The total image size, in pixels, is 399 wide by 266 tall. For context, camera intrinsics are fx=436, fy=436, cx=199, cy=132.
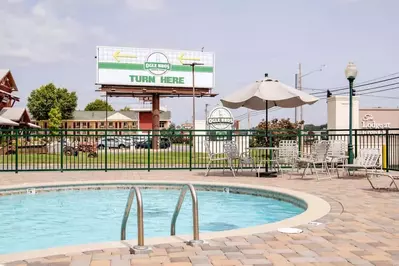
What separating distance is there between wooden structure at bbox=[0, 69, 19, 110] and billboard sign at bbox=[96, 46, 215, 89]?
393 inches

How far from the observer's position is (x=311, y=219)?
582 centimetres

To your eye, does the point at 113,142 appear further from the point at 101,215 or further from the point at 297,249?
the point at 297,249

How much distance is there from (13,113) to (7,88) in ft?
12.1

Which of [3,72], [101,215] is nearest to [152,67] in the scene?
[3,72]

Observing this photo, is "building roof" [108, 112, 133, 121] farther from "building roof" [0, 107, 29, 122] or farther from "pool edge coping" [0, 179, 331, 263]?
"pool edge coping" [0, 179, 331, 263]

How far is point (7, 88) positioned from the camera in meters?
44.8

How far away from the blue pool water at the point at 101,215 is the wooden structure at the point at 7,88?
34.6 meters

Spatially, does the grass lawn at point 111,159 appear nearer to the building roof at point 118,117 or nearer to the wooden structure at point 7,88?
the wooden structure at point 7,88

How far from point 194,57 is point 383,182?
34395 mm

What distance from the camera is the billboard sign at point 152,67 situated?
40.6 meters

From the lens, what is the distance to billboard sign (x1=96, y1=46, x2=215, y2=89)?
40625 mm

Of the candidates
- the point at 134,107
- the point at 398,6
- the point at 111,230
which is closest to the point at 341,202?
the point at 111,230

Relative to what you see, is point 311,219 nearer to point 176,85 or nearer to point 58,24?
point 58,24

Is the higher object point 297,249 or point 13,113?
point 13,113
